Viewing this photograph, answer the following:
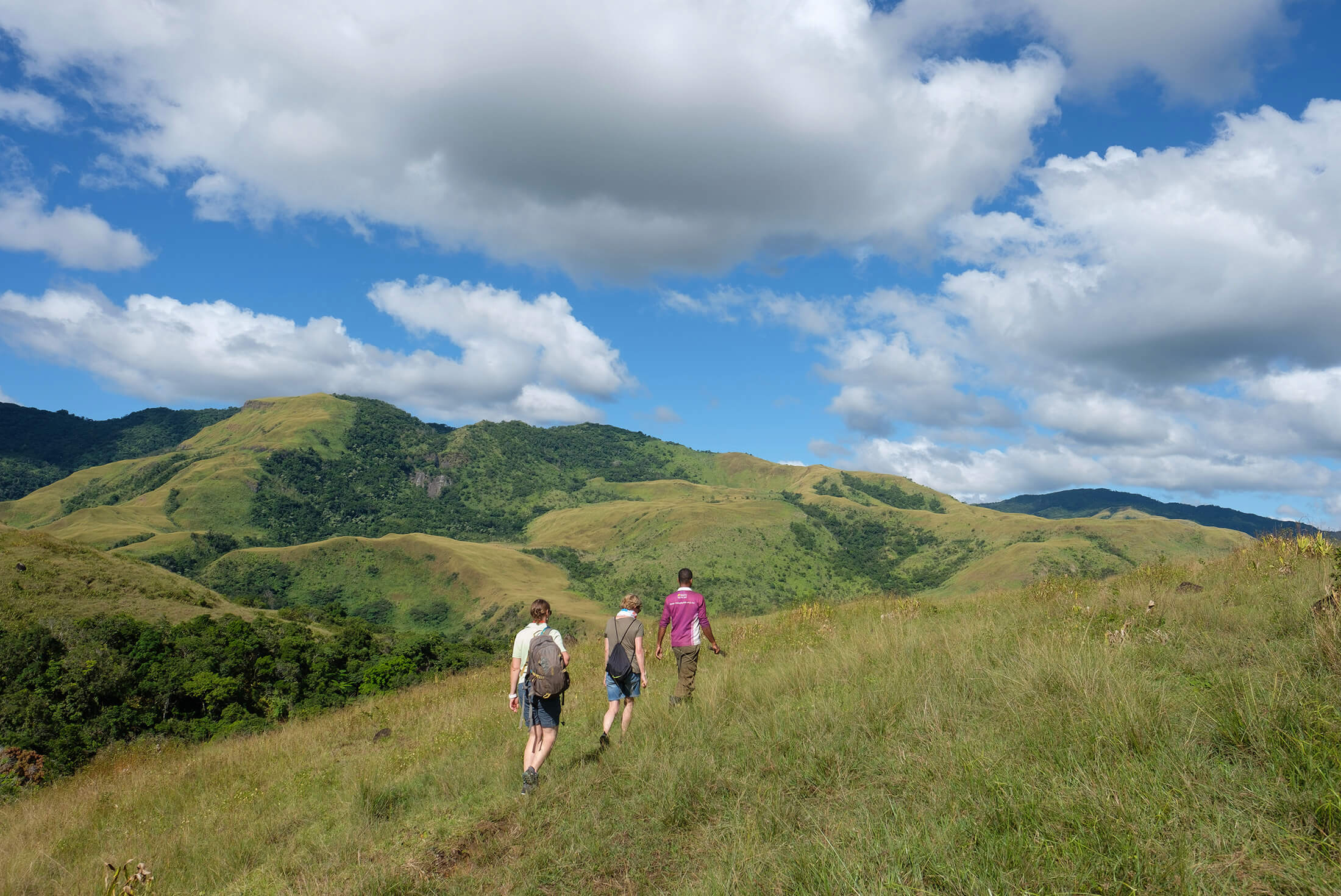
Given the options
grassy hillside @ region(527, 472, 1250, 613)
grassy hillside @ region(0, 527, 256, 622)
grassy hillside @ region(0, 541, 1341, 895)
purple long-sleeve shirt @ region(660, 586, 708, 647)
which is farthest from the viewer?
grassy hillside @ region(527, 472, 1250, 613)

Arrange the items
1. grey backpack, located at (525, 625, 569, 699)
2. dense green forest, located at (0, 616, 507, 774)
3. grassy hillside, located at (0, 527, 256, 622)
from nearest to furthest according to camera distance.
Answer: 1. grey backpack, located at (525, 625, 569, 699)
2. dense green forest, located at (0, 616, 507, 774)
3. grassy hillside, located at (0, 527, 256, 622)

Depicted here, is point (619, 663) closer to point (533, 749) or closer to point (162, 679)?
point (533, 749)

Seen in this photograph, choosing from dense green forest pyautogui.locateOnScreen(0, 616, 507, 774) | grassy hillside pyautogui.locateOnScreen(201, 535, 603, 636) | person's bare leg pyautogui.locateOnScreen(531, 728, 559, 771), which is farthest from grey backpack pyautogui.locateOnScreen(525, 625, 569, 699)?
grassy hillside pyautogui.locateOnScreen(201, 535, 603, 636)

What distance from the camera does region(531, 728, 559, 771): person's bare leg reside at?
6645 mm

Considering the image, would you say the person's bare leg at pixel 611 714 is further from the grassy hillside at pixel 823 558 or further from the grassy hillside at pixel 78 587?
the grassy hillside at pixel 823 558

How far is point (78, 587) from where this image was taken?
28.4 metres

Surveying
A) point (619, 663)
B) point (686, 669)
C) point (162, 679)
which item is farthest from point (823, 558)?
point (619, 663)

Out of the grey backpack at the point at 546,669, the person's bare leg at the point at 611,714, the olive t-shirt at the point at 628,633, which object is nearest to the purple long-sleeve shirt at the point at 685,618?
the olive t-shirt at the point at 628,633

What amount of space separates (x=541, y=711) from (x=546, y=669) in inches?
18.1

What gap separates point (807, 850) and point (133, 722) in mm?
24714

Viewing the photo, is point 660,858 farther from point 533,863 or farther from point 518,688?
point 518,688

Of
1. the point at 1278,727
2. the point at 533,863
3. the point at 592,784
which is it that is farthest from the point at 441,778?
the point at 1278,727

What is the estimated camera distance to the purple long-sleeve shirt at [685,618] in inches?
350

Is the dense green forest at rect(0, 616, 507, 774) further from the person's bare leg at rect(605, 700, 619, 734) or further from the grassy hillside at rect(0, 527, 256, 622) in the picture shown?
the person's bare leg at rect(605, 700, 619, 734)
